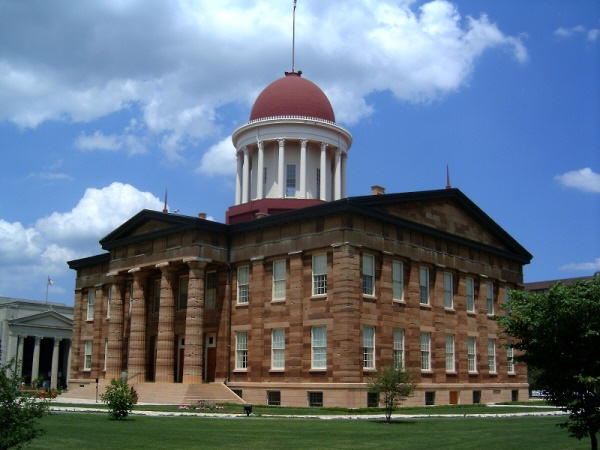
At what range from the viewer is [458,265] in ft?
154

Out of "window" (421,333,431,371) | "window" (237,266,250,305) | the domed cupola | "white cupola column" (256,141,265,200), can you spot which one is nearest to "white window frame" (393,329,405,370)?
"window" (421,333,431,371)

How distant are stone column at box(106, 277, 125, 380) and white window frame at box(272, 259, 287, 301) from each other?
13.9 meters

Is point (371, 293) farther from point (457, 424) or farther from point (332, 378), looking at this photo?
point (457, 424)

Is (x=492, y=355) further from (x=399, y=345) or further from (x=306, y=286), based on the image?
(x=306, y=286)

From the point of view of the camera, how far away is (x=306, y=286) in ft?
133

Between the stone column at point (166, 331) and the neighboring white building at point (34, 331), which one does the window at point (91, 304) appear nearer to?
the stone column at point (166, 331)

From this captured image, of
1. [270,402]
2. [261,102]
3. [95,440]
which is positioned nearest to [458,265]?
[270,402]

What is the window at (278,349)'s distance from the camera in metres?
41.2

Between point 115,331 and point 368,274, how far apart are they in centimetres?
2047

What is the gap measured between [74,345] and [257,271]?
2316 centimetres

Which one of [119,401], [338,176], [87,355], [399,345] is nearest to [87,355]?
[87,355]

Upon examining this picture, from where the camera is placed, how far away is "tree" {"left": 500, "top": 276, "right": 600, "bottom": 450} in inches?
577

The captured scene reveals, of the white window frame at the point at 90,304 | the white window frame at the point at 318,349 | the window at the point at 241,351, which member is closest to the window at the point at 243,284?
the window at the point at 241,351

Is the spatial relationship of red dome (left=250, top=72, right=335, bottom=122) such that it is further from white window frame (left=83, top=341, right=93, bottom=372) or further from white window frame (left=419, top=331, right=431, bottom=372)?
white window frame (left=83, top=341, right=93, bottom=372)
